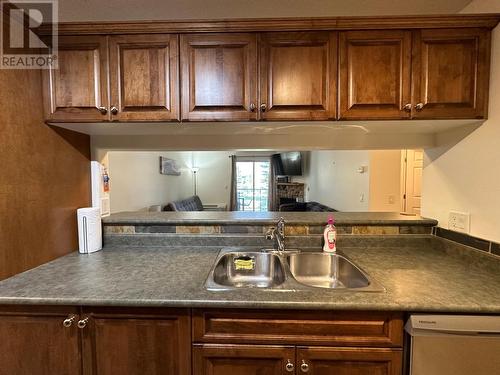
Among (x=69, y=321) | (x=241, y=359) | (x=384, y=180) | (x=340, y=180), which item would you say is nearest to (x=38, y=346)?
(x=69, y=321)

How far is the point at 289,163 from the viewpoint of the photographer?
726 cm

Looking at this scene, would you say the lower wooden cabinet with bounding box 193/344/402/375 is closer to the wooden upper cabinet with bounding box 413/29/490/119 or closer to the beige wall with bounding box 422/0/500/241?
the beige wall with bounding box 422/0/500/241

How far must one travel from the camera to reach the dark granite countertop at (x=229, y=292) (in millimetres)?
959

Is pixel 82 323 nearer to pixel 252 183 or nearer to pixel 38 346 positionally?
pixel 38 346

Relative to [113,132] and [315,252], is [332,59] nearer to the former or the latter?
[315,252]

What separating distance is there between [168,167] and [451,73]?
4.40 metres

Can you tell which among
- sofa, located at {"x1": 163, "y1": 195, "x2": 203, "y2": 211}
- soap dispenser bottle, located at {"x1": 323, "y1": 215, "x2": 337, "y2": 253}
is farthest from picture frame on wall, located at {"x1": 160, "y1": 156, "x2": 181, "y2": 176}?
soap dispenser bottle, located at {"x1": 323, "y1": 215, "x2": 337, "y2": 253}

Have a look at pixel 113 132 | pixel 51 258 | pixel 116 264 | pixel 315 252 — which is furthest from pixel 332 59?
pixel 51 258

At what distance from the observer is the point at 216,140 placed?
5.58ft

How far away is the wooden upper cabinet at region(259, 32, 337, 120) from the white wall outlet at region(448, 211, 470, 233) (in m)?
0.95

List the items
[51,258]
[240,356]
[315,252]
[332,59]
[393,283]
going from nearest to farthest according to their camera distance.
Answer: [240,356], [393,283], [332,59], [51,258], [315,252]

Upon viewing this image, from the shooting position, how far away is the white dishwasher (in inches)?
36.5

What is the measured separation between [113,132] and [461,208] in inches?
85.5

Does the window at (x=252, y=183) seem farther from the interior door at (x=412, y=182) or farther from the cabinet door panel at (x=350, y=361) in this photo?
the cabinet door panel at (x=350, y=361)
